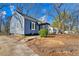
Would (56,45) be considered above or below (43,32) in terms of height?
below

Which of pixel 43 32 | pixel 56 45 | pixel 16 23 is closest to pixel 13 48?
pixel 16 23

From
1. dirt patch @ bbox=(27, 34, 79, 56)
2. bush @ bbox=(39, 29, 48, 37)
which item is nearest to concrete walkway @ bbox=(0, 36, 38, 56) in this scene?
dirt patch @ bbox=(27, 34, 79, 56)

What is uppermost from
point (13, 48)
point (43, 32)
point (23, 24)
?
point (23, 24)

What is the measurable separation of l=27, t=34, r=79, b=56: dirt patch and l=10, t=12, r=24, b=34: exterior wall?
220mm

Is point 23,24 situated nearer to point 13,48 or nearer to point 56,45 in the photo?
point 13,48

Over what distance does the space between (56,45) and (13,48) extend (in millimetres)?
533

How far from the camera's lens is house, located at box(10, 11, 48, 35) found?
4.87 meters

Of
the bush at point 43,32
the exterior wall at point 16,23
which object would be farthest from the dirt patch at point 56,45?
the exterior wall at point 16,23

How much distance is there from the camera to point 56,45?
16.0 ft

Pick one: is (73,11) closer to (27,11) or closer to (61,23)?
(61,23)

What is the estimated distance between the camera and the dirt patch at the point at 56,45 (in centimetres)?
484

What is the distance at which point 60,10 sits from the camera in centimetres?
489

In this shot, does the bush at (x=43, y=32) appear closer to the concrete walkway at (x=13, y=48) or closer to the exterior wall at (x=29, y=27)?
the exterior wall at (x=29, y=27)

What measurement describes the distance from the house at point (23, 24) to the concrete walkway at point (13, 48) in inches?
5.2
